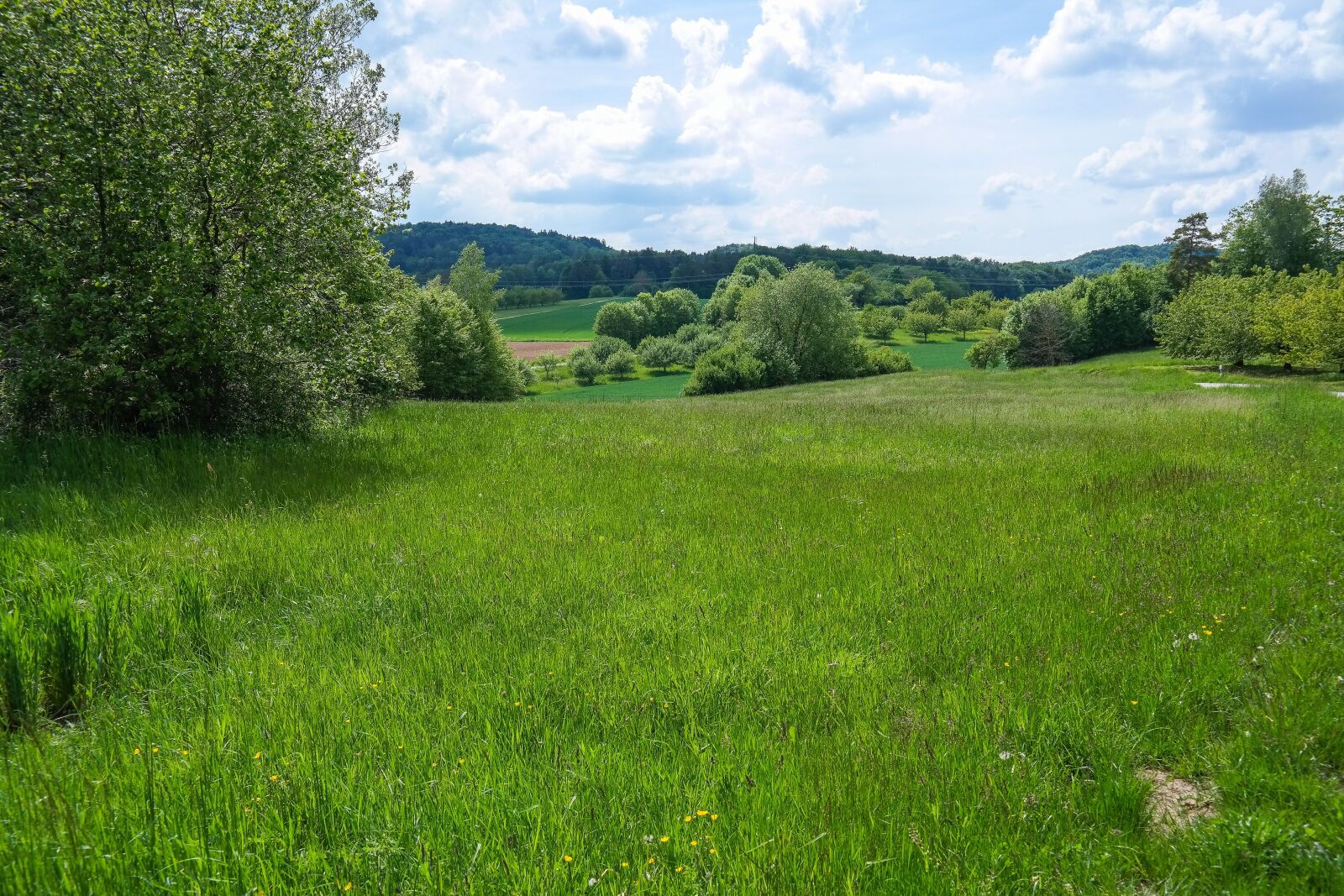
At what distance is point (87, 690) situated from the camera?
12.8ft

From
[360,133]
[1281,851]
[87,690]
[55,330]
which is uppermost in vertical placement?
[360,133]

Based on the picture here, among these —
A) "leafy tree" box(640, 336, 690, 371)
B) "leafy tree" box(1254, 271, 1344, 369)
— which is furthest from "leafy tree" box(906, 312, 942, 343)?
"leafy tree" box(1254, 271, 1344, 369)

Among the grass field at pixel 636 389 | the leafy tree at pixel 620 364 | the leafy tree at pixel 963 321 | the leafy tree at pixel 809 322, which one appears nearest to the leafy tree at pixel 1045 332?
the leafy tree at pixel 809 322

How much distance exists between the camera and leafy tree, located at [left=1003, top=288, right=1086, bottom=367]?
8125 cm

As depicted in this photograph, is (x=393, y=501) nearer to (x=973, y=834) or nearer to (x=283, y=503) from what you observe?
(x=283, y=503)

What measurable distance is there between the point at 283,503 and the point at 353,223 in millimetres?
5592

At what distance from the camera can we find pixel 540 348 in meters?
111

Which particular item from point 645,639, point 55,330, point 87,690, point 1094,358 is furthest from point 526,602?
point 1094,358

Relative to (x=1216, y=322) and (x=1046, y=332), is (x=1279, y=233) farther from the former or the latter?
(x=1216, y=322)

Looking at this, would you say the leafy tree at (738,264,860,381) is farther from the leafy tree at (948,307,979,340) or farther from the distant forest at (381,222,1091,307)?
the distant forest at (381,222,1091,307)

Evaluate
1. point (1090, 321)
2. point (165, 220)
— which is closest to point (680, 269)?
point (1090, 321)

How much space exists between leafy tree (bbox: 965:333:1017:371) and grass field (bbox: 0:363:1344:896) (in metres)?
86.1

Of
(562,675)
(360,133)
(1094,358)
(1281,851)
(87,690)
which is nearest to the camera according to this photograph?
(1281,851)

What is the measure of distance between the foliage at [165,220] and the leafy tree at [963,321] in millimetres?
136837
